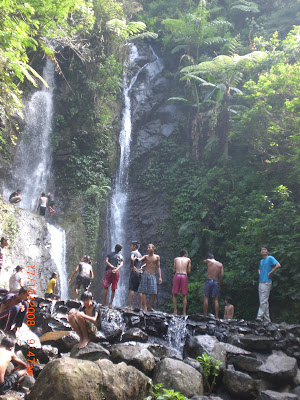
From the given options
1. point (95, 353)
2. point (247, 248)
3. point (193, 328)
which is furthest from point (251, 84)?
point (95, 353)

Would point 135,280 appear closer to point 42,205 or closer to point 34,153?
point 42,205

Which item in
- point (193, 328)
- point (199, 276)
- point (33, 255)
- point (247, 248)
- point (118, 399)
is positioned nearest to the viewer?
point (118, 399)

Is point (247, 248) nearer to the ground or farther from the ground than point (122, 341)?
farther from the ground

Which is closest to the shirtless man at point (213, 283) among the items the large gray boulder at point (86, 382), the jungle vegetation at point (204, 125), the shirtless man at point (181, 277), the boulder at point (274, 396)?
the shirtless man at point (181, 277)

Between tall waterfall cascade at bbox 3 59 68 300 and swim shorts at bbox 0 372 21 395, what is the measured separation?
28.8 feet

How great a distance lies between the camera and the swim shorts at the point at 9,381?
427 centimetres

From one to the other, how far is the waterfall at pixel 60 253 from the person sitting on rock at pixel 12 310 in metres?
6.22

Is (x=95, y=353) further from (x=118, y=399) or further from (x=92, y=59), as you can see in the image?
(x=92, y=59)

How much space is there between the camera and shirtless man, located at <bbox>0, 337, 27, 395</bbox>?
4.27 metres

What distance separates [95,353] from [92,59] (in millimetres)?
15788

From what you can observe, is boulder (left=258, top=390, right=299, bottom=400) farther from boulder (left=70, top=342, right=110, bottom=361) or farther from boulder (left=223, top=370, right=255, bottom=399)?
boulder (left=70, top=342, right=110, bottom=361)

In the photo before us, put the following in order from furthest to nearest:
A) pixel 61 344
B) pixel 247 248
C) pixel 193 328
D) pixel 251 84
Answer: pixel 251 84, pixel 247 248, pixel 193 328, pixel 61 344

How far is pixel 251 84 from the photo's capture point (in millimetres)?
14445

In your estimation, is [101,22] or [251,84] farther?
[101,22]
